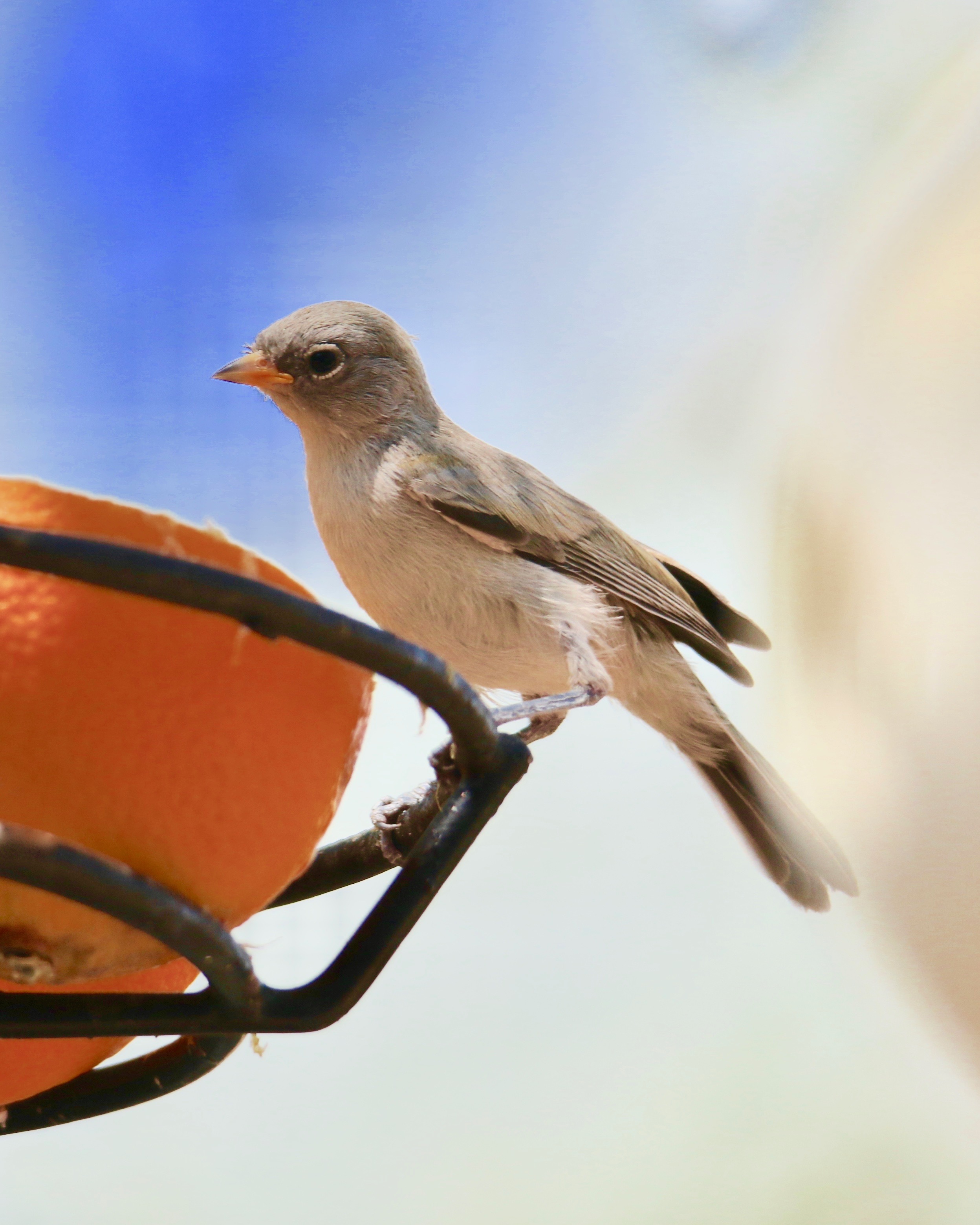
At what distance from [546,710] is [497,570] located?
353 millimetres

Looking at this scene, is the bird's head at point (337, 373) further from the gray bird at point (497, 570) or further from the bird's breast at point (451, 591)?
the bird's breast at point (451, 591)

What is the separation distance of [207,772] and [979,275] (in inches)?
23.8

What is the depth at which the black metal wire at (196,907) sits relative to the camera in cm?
25

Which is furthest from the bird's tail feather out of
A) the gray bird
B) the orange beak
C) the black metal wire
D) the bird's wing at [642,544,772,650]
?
the black metal wire

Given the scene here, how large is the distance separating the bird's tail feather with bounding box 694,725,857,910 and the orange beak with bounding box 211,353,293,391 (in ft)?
2.01

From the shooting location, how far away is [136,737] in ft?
0.97

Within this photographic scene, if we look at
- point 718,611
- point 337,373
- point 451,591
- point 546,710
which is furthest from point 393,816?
point 718,611

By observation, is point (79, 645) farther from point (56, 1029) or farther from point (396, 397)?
point (396, 397)

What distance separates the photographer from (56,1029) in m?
0.31

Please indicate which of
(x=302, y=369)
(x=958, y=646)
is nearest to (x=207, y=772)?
(x=958, y=646)

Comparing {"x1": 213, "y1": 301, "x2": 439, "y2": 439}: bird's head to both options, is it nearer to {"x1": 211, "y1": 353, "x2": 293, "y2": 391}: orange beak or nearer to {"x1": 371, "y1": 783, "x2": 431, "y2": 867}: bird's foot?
{"x1": 211, "y1": 353, "x2": 293, "y2": 391}: orange beak

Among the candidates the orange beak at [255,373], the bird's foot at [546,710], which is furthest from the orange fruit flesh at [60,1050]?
the orange beak at [255,373]

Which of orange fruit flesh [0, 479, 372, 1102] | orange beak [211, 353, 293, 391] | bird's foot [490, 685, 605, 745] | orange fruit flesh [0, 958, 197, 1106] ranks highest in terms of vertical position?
orange beak [211, 353, 293, 391]

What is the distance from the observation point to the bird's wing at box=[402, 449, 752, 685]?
3.18 feet
